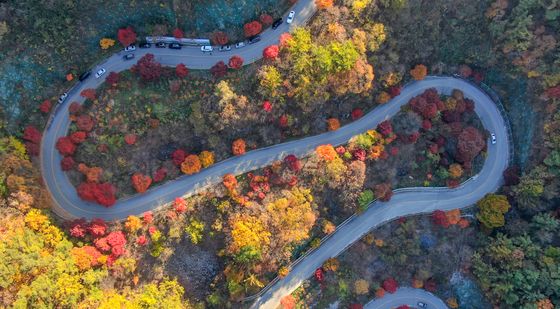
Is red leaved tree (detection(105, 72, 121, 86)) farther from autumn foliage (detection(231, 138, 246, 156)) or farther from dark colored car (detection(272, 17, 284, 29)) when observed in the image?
dark colored car (detection(272, 17, 284, 29))

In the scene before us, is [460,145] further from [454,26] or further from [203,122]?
[203,122]

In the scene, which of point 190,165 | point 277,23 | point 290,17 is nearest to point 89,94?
point 190,165

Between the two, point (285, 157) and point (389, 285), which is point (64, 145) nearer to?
point (285, 157)

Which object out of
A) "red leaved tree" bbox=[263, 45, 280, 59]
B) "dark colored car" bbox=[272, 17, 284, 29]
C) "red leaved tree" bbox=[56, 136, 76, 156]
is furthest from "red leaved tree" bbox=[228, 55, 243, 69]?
"red leaved tree" bbox=[56, 136, 76, 156]

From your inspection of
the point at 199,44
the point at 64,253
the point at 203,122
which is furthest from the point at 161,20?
the point at 64,253

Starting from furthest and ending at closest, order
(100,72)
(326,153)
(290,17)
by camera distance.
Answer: (326,153)
(290,17)
(100,72)

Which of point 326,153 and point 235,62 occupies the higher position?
point 235,62

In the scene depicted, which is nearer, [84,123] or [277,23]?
[84,123]

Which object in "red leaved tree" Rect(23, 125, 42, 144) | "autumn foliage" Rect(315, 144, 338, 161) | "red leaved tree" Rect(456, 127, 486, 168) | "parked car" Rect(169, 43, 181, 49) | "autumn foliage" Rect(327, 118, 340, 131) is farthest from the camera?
"red leaved tree" Rect(456, 127, 486, 168)
